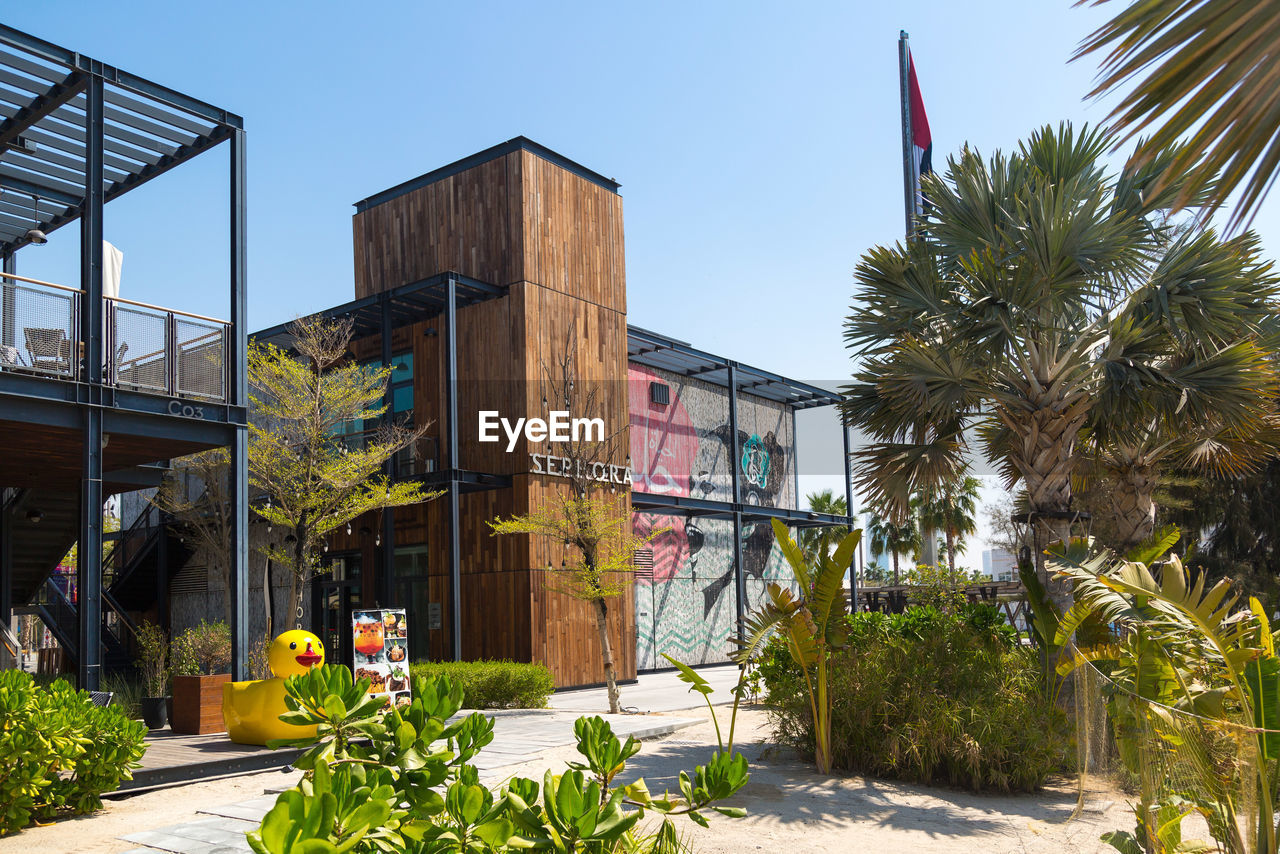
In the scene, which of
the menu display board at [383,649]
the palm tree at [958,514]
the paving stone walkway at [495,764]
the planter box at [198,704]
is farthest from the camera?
the palm tree at [958,514]

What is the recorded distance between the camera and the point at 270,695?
432 inches

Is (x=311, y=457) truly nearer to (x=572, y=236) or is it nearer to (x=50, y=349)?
(x=50, y=349)

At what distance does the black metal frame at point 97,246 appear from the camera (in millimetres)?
10789

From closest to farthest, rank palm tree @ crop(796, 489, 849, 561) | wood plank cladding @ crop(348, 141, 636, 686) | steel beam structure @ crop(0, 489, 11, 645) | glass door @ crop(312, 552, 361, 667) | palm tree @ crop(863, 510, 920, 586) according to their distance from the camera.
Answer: steel beam structure @ crop(0, 489, 11, 645)
wood plank cladding @ crop(348, 141, 636, 686)
glass door @ crop(312, 552, 361, 667)
palm tree @ crop(796, 489, 849, 561)
palm tree @ crop(863, 510, 920, 586)

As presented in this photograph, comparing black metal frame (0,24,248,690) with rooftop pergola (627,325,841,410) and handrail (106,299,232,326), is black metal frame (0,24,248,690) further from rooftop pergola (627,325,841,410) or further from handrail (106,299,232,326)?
rooftop pergola (627,325,841,410)

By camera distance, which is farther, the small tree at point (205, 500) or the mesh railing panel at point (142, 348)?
the small tree at point (205, 500)

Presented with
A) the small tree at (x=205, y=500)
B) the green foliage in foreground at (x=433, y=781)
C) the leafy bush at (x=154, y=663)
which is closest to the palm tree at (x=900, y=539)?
the small tree at (x=205, y=500)

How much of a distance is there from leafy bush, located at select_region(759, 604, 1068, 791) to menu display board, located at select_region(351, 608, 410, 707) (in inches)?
198

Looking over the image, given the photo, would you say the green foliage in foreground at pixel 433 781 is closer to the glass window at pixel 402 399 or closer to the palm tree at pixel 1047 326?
the palm tree at pixel 1047 326

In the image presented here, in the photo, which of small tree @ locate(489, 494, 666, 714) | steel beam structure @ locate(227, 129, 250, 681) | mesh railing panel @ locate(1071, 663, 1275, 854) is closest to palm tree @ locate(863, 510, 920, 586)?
small tree @ locate(489, 494, 666, 714)

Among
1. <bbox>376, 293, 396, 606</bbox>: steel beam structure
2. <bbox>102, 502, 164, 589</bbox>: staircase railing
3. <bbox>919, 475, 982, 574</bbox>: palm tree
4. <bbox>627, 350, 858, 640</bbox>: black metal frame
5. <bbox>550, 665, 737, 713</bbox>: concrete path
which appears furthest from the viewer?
<bbox>919, 475, 982, 574</bbox>: palm tree

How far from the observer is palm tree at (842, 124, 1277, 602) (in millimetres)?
9812

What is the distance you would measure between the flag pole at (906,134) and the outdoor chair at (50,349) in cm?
1241

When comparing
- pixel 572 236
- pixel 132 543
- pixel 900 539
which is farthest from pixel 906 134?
pixel 900 539
